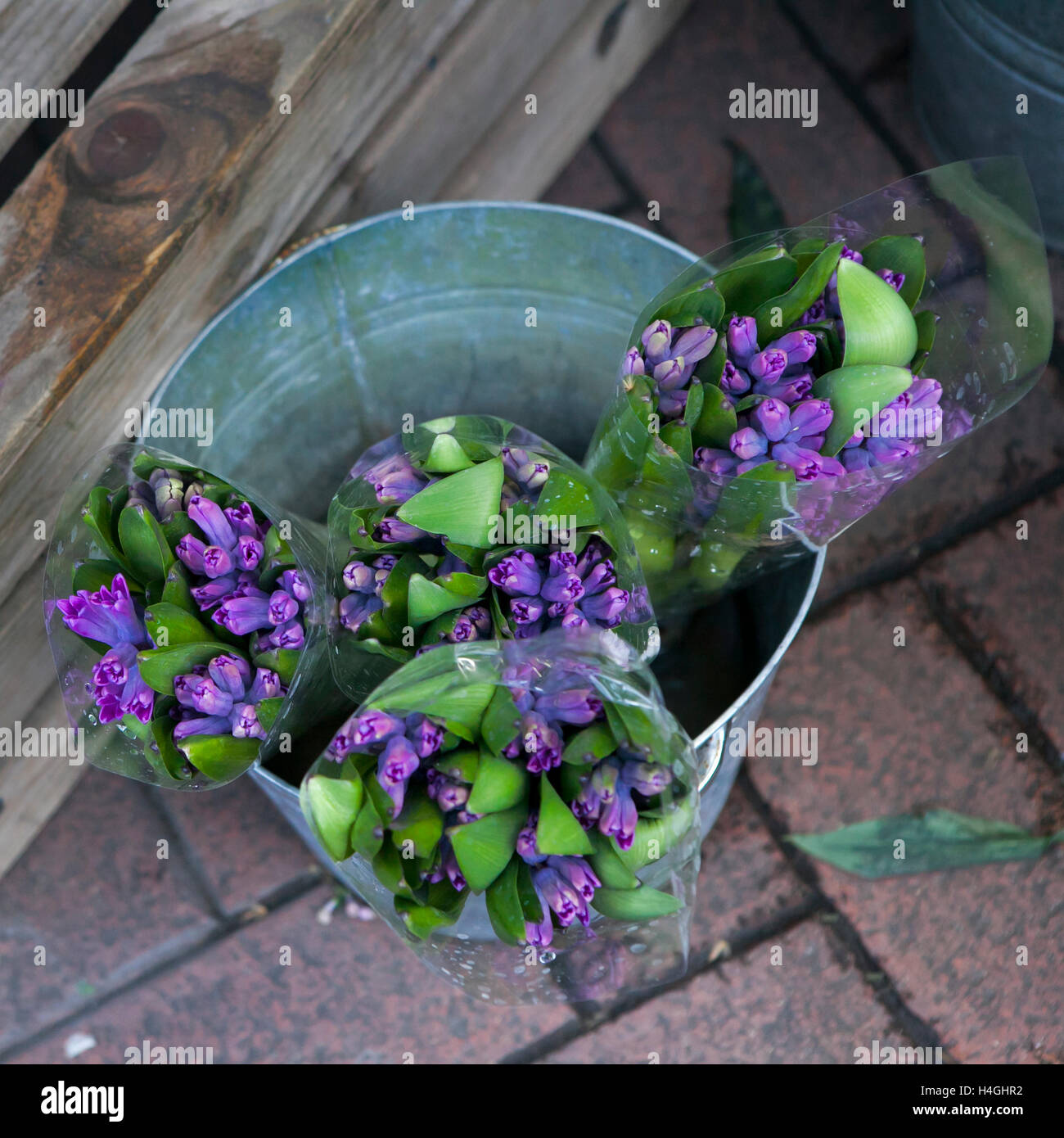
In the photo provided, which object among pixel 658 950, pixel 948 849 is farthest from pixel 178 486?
pixel 948 849

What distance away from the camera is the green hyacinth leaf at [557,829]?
1.87 feet

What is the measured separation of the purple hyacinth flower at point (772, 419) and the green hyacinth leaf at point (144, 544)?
35 centimetres

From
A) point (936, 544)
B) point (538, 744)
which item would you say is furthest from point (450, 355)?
point (936, 544)

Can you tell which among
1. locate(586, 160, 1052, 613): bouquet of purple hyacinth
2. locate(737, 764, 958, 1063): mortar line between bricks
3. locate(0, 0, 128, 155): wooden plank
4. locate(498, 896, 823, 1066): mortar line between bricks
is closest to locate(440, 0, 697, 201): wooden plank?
locate(0, 0, 128, 155): wooden plank

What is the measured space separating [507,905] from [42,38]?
0.73 meters

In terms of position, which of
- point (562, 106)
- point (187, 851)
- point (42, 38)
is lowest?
point (187, 851)

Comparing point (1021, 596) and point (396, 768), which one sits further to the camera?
point (1021, 596)

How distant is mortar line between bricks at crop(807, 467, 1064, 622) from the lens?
124cm

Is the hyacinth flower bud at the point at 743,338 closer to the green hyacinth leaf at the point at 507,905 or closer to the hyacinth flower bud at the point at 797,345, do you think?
Result: the hyacinth flower bud at the point at 797,345

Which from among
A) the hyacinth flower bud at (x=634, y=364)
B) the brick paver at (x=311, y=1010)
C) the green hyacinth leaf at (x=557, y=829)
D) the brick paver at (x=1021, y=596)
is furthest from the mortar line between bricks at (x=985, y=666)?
the green hyacinth leaf at (x=557, y=829)

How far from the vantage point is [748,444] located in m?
0.66

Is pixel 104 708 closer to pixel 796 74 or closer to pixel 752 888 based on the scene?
pixel 752 888

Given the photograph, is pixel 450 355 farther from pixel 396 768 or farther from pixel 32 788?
pixel 32 788

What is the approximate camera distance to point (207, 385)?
2.82ft
